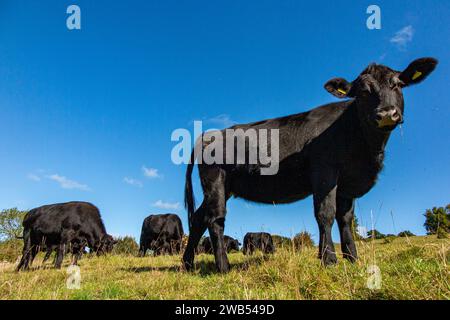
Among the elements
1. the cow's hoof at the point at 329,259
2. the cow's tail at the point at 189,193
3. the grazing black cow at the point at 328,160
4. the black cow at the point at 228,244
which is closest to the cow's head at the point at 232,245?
the black cow at the point at 228,244

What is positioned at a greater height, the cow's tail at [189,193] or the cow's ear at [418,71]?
the cow's ear at [418,71]

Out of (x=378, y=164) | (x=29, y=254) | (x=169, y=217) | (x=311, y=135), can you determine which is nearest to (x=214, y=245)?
(x=311, y=135)

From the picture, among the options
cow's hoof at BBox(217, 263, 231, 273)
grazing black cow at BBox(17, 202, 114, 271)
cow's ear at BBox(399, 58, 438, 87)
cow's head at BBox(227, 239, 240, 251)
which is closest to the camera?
cow's ear at BBox(399, 58, 438, 87)

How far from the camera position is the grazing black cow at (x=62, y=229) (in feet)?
42.5

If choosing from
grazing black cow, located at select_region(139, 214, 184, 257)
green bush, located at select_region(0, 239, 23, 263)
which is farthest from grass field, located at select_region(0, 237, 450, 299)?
grazing black cow, located at select_region(139, 214, 184, 257)

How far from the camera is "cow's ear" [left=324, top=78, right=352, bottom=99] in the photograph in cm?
611

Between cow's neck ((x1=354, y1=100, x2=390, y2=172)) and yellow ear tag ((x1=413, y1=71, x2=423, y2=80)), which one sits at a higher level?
yellow ear tag ((x1=413, y1=71, x2=423, y2=80))

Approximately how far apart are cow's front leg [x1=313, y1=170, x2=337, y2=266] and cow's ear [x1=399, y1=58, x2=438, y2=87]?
2.07m

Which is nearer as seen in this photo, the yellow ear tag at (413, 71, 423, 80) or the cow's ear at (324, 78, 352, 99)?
the yellow ear tag at (413, 71, 423, 80)

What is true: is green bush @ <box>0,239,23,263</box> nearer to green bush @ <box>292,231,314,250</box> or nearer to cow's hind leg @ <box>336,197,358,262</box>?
green bush @ <box>292,231,314,250</box>

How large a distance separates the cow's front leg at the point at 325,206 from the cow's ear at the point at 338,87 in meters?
1.53

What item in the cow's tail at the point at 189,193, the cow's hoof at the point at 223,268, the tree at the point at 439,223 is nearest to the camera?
the tree at the point at 439,223

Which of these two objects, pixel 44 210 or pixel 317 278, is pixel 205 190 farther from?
pixel 44 210

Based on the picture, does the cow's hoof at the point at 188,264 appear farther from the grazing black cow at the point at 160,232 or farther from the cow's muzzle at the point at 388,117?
the grazing black cow at the point at 160,232
